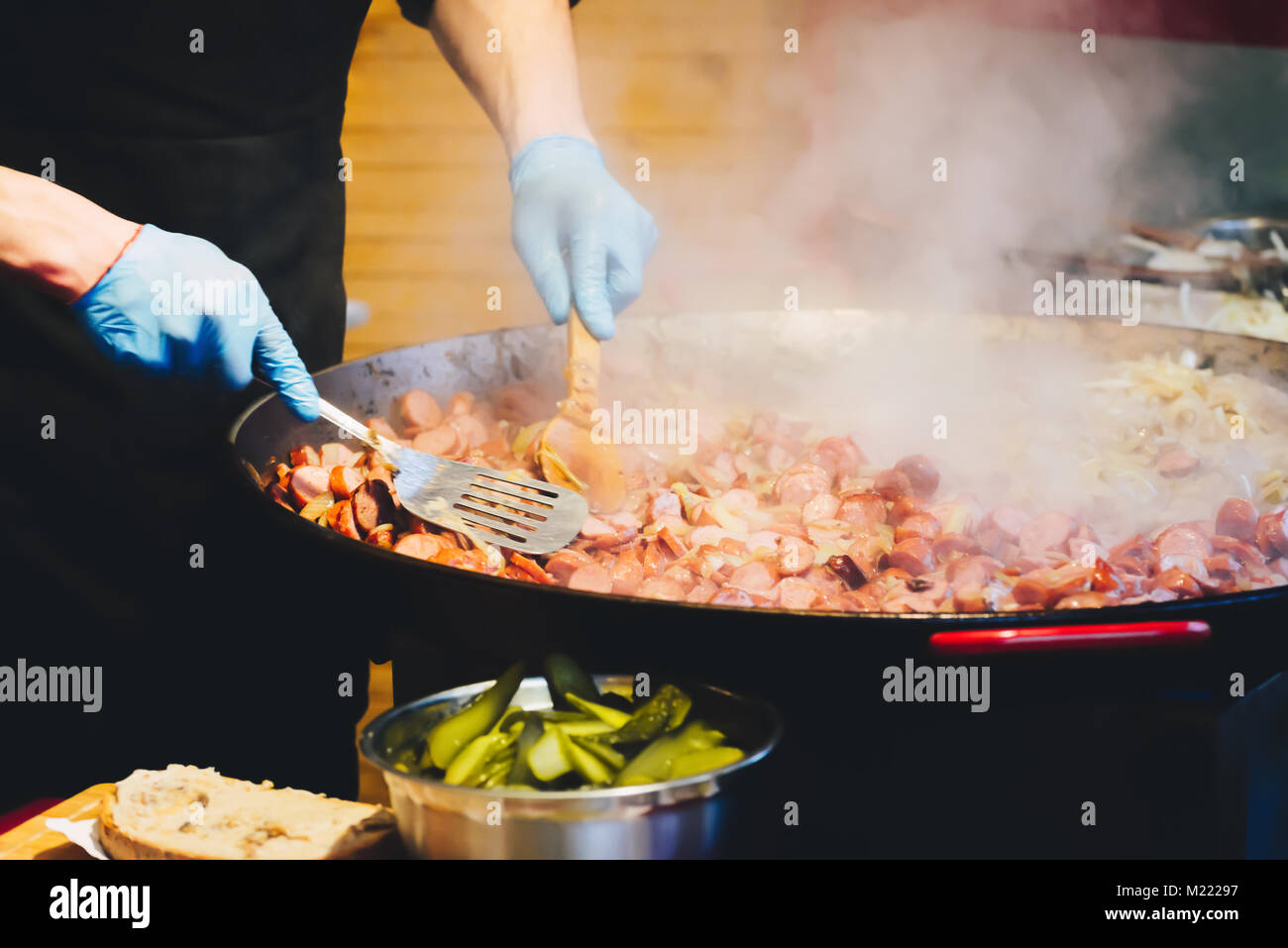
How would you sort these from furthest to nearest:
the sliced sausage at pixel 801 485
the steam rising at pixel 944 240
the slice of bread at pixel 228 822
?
the steam rising at pixel 944 240
the sliced sausage at pixel 801 485
the slice of bread at pixel 228 822

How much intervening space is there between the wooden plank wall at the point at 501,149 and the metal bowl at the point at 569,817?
4239mm

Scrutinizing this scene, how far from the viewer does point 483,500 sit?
1.68 metres

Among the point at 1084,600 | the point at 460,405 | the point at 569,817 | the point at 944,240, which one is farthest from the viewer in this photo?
the point at 944,240

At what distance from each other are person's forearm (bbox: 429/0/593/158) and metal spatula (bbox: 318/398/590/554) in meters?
0.97

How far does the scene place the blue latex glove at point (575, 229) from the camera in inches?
84.7

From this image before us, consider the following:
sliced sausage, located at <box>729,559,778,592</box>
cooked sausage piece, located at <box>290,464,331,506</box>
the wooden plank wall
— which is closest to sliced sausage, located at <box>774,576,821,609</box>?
sliced sausage, located at <box>729,559,778,592</box>

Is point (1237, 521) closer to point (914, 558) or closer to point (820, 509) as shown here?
point (914, 558)

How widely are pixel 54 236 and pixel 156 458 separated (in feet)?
1.85

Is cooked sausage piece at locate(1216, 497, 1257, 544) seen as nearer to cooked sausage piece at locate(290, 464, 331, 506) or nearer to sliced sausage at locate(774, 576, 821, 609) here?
sliced sausage at locate(774, 576, 821, 609)

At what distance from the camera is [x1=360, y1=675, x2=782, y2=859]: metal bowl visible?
1.01m

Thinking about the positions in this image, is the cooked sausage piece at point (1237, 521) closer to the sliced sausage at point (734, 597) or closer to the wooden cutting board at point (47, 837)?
the sliced sausage at point (734, 597)

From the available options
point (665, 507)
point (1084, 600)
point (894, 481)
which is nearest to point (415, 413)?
point (665, 507)

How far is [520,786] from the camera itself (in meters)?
1.09

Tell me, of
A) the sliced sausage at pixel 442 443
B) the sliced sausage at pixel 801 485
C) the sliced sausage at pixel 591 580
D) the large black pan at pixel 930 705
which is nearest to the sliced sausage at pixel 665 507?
the sliced sausage at pixel 801 485
